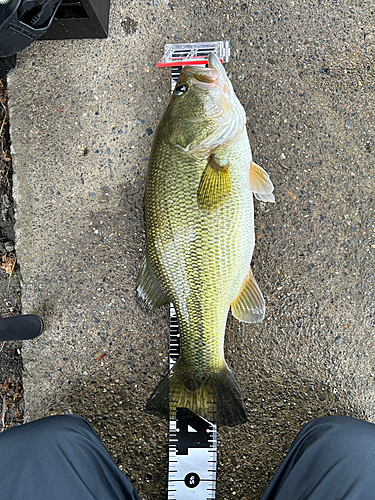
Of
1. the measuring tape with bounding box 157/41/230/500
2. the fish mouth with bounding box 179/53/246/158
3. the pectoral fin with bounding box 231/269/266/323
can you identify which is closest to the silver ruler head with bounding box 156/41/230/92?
the measuring tape with bounding box 157/41/230/500

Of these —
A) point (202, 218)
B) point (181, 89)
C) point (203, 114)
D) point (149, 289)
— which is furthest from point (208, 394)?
point (181, 89)

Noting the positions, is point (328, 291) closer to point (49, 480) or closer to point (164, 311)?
point (164, 311)

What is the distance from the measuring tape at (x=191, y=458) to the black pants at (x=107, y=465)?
11.4 inches

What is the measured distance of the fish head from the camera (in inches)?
62.7

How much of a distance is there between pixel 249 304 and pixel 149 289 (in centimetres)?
51

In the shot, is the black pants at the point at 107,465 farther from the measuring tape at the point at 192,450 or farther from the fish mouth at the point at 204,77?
the fish mouth at the point at 204,77

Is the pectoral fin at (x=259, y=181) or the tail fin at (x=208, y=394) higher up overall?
the pectoral fin at (x=259, y=181)

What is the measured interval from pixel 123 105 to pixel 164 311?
1259 mm

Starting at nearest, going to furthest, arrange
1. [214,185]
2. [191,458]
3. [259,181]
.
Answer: [214,185] → [259,181] → [191,458]

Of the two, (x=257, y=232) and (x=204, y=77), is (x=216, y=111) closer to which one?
(x=204, y=77)

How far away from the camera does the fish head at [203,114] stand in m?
1.59

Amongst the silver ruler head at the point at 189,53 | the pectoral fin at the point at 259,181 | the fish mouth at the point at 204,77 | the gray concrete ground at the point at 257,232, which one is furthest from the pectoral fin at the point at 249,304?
the silver ruler head at the point at 189,53

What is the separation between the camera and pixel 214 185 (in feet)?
5.12

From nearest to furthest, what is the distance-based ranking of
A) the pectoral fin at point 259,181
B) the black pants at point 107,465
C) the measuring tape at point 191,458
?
1. the black pants at point 107,465
2. the pectoral fin at point 259,181
3. the measuring tape at point 191,458
